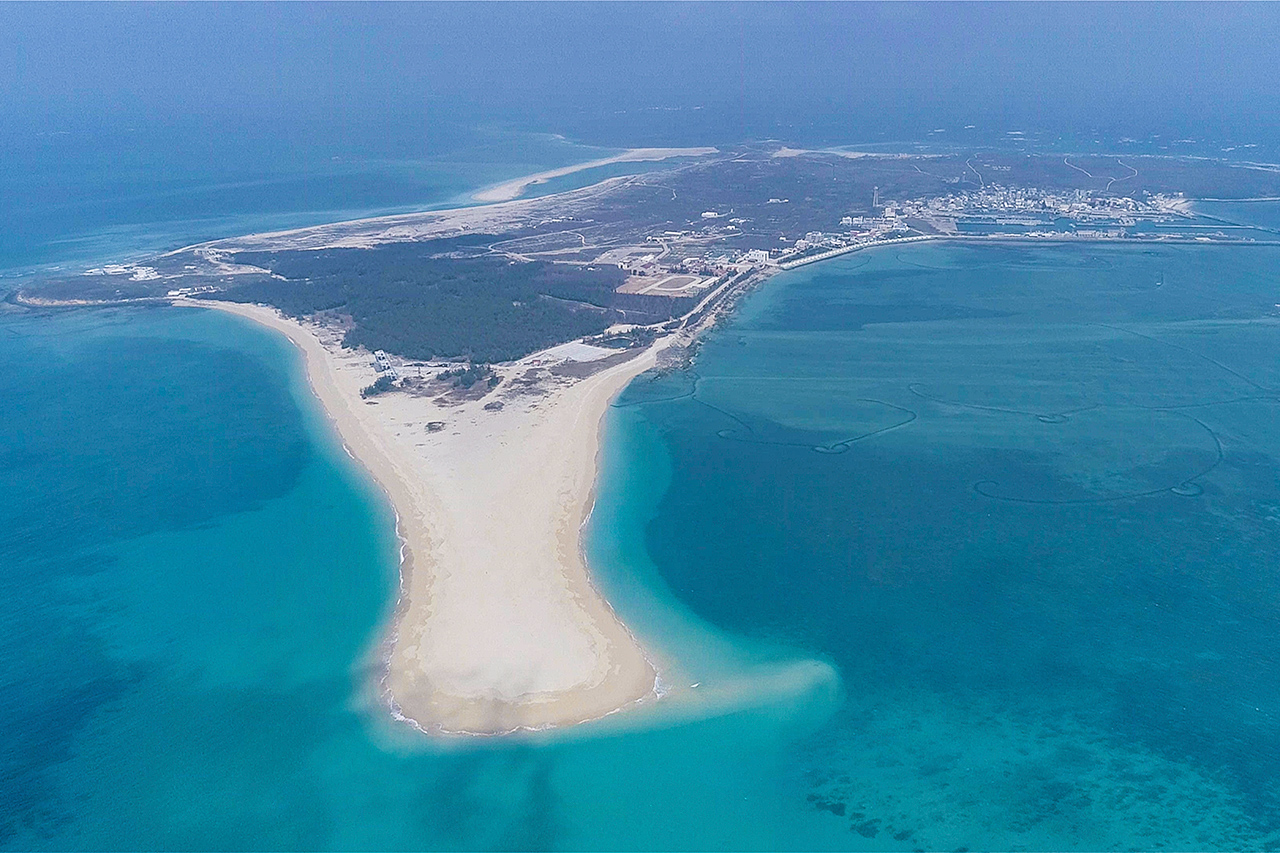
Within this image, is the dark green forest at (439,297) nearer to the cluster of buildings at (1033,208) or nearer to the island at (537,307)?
the island at (537,307)

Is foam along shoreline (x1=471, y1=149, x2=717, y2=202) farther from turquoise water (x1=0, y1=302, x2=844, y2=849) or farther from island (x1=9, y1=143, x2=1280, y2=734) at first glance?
turquoise water (x1=0, y1=302, x2=844, y2=849)

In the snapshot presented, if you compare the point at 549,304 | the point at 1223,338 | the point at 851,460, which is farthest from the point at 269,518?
the point at 1223,338

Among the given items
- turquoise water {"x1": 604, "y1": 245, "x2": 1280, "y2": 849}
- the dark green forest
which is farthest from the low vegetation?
turquoise water {"x1": 604, "y1": 245, "x2": 1280, "y2": 849}

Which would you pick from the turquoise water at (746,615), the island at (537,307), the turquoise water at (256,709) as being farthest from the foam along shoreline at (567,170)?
the turquoise water at (256,709)

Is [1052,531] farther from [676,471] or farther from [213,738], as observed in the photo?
[213,738]

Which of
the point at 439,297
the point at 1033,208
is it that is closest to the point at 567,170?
the point at 1033,208

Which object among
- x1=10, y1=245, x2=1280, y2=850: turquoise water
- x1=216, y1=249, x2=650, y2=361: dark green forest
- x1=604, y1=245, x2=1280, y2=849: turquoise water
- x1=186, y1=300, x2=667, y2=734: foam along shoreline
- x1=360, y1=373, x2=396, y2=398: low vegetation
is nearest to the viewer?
x1=10, y1=245, x2=1280, y2=850: turquoise water
